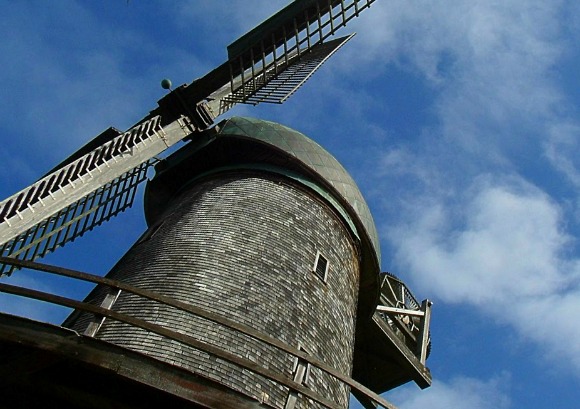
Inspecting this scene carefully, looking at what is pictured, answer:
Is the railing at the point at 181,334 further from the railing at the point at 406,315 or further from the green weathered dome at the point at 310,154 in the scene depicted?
the railing at the point at 406,315

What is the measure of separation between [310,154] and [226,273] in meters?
4.32

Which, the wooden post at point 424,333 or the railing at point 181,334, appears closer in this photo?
the railing at point 181,334

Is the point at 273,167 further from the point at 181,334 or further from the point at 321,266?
the point at 181,334

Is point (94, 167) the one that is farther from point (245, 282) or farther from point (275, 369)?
point (275, 369)

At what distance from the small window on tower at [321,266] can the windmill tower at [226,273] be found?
0.13 feet

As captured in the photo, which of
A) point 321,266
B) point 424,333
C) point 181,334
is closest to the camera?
point 181,334

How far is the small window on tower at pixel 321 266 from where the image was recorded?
470 inches

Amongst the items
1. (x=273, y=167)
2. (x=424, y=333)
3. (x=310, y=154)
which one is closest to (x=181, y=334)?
(x=273, y=167)

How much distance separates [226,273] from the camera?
1052 centimetres

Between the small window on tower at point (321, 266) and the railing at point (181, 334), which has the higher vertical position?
the small window on tower at point (321, 266)

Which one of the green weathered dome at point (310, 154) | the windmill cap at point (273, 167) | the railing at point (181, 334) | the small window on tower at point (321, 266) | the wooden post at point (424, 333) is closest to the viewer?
the railing at point (181, 334)

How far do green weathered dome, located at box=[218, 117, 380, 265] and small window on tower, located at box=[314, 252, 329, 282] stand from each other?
6.18 ft

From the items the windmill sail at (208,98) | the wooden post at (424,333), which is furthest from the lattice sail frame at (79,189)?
the wooden post at (424,333)

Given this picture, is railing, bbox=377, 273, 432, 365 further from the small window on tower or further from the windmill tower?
the small window on tower
